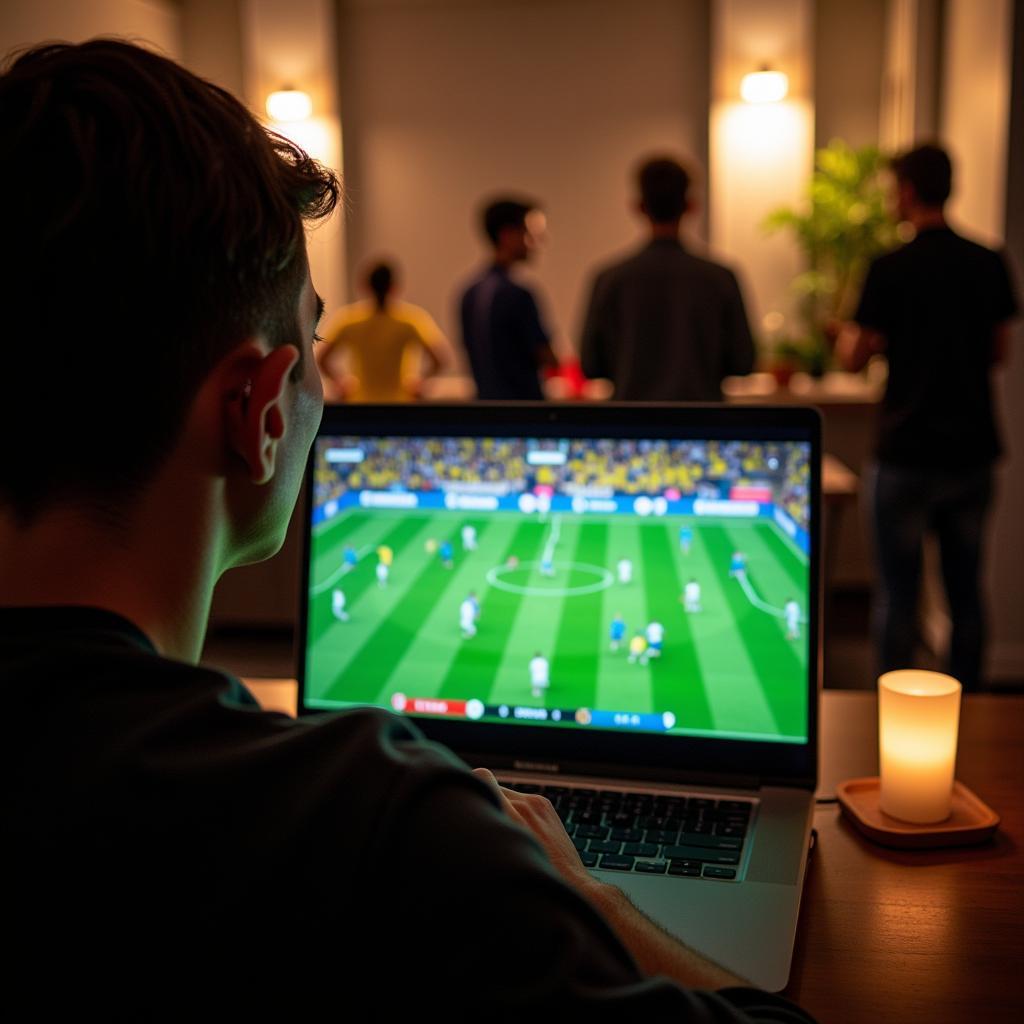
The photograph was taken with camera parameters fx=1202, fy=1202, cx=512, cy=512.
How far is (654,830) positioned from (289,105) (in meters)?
6.84

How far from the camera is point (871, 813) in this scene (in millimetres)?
1287

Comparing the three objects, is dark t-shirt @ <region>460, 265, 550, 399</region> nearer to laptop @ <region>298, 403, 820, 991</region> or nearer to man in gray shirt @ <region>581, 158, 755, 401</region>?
man in gray shirt @ <region>581, 158, 755, 401</region>

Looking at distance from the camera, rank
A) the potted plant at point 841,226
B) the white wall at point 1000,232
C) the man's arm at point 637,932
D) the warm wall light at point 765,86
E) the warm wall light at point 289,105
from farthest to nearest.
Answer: the warm wall light at point 289,105 < the warm wall light at point 765,86 < the potted plant at point 841,226 < the white wall at point 1000,232 < the man's arm at point 637,932

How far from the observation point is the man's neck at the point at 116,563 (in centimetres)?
63

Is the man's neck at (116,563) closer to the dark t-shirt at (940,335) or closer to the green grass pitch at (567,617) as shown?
the green grass pitch at (567,617)

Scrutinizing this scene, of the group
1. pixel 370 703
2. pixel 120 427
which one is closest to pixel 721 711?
pixel 370 703

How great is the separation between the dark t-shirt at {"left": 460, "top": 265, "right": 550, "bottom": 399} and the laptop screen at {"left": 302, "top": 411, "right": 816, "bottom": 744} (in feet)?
10.9

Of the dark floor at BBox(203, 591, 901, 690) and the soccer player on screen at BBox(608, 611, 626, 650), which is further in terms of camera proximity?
the dark floor at BBox(203, 591, 901, 690)

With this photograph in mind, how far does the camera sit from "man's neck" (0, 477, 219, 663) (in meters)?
0.63

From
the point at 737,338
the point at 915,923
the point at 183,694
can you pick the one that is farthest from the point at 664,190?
the point at 183,694

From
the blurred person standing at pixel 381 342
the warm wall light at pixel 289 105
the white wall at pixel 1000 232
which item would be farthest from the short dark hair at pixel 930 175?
the warm wall light at pixel 289 105

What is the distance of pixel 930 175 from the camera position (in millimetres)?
3424

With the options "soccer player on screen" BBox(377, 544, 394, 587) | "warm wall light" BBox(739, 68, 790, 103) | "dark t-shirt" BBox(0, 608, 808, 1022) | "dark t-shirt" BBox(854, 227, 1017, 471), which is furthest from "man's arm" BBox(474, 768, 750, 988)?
"warm wall light" BBox(739, 68, 790, 103)

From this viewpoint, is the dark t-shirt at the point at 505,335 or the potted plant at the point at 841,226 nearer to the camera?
the dark t-shirt at the point at 505,335
